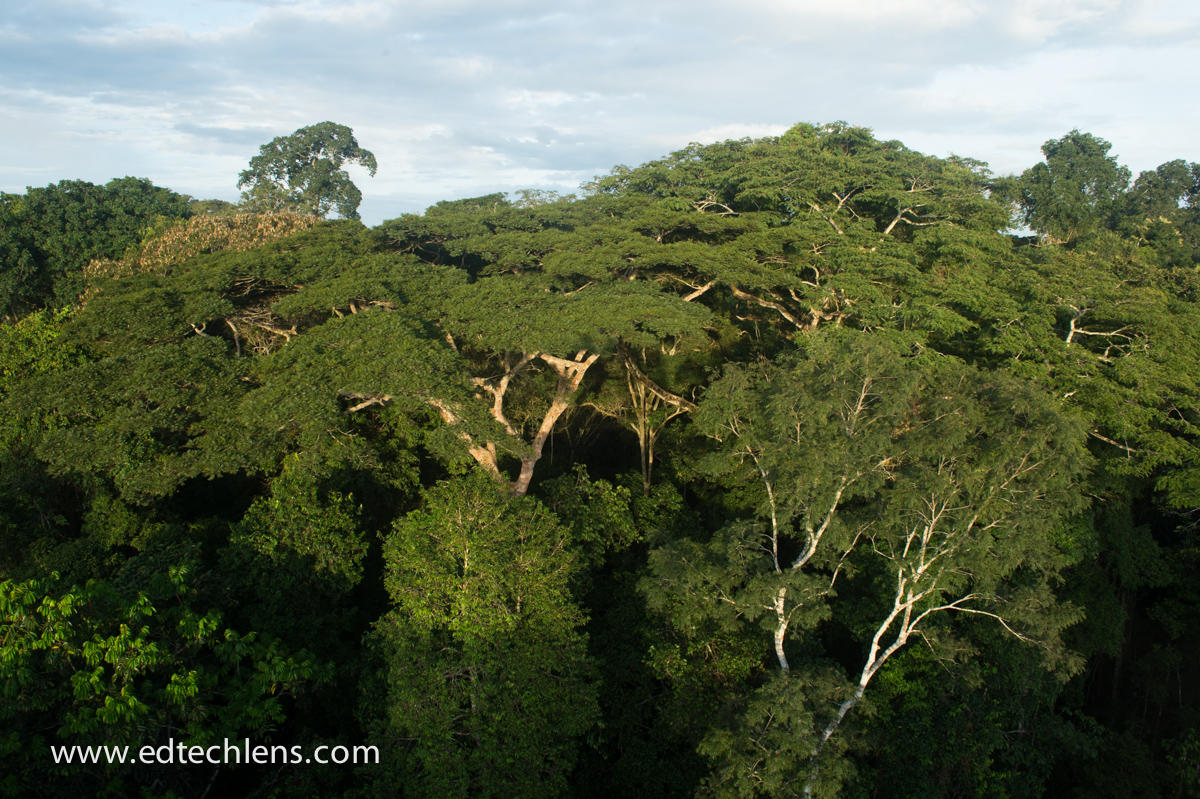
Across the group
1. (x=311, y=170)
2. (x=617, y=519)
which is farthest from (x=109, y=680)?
(x=311, y=170)

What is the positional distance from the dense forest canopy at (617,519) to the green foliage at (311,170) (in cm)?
1605

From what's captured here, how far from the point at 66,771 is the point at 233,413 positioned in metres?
6.02

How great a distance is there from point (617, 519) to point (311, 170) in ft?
90.8

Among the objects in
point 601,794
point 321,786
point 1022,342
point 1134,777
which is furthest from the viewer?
point 1022,342

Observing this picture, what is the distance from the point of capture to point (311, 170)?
33188mm

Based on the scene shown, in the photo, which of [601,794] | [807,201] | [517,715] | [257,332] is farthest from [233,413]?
[807,201]

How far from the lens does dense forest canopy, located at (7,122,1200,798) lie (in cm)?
826

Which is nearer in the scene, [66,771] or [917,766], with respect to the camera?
[66,771]

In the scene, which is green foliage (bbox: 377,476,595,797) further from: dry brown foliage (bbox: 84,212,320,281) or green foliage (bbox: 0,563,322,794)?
dry brown foliage (bbox: 84,212,320,281)

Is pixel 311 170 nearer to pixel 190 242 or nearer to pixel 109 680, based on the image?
pixel 190 242

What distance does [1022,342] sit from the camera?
13844 millimetres

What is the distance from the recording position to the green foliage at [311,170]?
108 feet

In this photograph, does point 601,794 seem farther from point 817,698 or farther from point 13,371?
point 13,371

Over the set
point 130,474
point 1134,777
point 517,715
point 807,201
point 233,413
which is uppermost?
point 807,201
